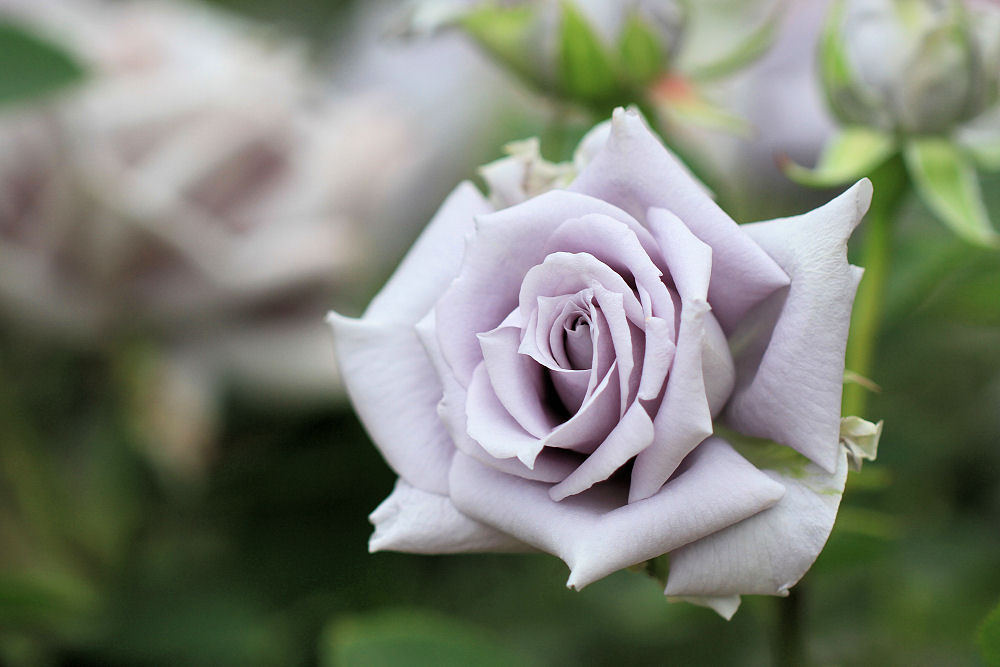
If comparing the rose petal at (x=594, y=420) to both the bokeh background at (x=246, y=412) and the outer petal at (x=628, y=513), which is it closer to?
the outer petal at (x=628, y=513)

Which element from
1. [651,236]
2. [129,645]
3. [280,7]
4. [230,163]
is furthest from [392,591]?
[280,7]

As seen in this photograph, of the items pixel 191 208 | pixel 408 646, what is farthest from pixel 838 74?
pixel 191 208

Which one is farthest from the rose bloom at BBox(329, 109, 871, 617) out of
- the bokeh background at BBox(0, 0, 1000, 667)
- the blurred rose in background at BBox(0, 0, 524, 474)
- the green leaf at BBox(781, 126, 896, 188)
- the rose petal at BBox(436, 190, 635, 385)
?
the blurred rose in background at BBox(0, 0, 524, 474)

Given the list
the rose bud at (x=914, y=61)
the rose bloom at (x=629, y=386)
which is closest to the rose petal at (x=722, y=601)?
the rose bloom at (x=629, y=386)

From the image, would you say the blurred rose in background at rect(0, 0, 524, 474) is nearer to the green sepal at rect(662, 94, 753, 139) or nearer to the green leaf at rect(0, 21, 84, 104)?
the green leaf at rect(0, 21, 84, 104)

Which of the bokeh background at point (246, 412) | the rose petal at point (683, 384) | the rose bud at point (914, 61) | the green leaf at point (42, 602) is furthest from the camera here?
the bokeh background at point (246, 412)

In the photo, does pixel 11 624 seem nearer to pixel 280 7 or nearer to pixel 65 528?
pixel 65 528

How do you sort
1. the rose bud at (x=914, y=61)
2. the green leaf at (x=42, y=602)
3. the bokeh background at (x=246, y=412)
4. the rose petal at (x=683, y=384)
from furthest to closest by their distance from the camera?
1. the bokeh background at (x=246, y=412)
2. the green leaf at (x=42, y=602)
3. the rose bud at (x=914, y=61)
4. the rose petal at (x=683, y=384)
